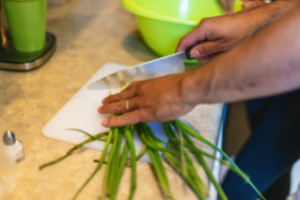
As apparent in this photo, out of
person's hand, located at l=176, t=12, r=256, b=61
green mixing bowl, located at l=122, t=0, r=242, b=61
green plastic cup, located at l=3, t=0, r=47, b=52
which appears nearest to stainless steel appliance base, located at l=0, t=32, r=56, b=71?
green plastic cup, located at l=3, t=0, r=47, b=52

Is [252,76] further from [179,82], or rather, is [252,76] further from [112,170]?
[112,170]

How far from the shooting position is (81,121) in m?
0.80

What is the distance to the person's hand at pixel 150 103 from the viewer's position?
0.63 meters

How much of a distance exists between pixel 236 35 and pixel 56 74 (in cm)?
71

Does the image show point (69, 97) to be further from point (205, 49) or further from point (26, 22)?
point (205, 49)

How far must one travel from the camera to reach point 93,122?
0.80m

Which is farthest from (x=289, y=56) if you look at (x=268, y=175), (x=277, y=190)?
(x=277, y=190)

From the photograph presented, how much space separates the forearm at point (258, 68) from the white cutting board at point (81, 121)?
0.26 metres

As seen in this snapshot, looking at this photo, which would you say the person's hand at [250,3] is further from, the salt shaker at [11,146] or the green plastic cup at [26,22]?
the salt shaker at [11,146]

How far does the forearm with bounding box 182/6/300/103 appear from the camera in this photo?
485 millimetres

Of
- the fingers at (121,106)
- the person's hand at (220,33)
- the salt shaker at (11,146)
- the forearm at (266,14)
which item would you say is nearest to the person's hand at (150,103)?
the fingers at (121,106)

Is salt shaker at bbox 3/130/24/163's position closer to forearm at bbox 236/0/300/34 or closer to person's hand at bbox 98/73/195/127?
person's hand at bbox 98/73/195/127

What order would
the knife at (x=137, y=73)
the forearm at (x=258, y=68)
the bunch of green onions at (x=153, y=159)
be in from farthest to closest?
1. the knife at (x=137, y=73)
2. the bunch of green onions at (x=153, y=159)
3. the forearm at (x=258, y=68)

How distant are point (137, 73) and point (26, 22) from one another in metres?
0.46
